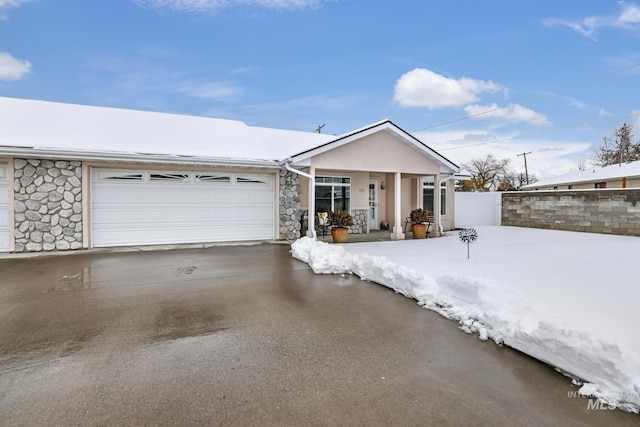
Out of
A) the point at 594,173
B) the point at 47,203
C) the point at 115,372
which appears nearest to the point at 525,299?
the point at 115,372

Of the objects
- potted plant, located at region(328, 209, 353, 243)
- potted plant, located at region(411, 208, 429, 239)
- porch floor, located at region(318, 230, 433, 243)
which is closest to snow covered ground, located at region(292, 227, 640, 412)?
potted plant, located at region(328, 209, 353, 243)

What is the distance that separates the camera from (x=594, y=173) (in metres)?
22.1

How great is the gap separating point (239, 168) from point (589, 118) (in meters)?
24.7

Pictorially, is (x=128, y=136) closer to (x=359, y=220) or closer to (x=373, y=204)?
(x=359, y=220)

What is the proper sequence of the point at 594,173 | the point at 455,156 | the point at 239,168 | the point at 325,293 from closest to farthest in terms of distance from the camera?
the point at 325,293 < the point at 239,168 < the point at 594,173 < the point at 455,156

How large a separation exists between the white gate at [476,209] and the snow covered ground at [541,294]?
24.0ft

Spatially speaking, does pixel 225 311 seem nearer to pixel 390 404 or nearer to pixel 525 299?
pixel 390 404

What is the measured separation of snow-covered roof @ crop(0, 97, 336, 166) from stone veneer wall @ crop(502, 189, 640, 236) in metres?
11.1

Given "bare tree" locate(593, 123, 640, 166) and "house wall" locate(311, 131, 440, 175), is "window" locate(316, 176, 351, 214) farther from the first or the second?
"bare tree" locate(593, 123, 640, 166)

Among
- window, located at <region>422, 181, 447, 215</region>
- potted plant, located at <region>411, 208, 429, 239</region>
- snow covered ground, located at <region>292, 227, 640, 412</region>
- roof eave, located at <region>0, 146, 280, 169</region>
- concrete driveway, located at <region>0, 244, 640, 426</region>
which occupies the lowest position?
concrete driveway, located at <region>0, 244, 640, 426</region>

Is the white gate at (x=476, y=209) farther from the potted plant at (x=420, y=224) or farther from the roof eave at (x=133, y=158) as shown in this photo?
the roof eave at (x=133, y=158)

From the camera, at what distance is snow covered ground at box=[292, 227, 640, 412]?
2723 millimetres

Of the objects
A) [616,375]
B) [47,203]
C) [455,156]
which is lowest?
[616,375]

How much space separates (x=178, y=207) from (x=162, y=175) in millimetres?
1117
